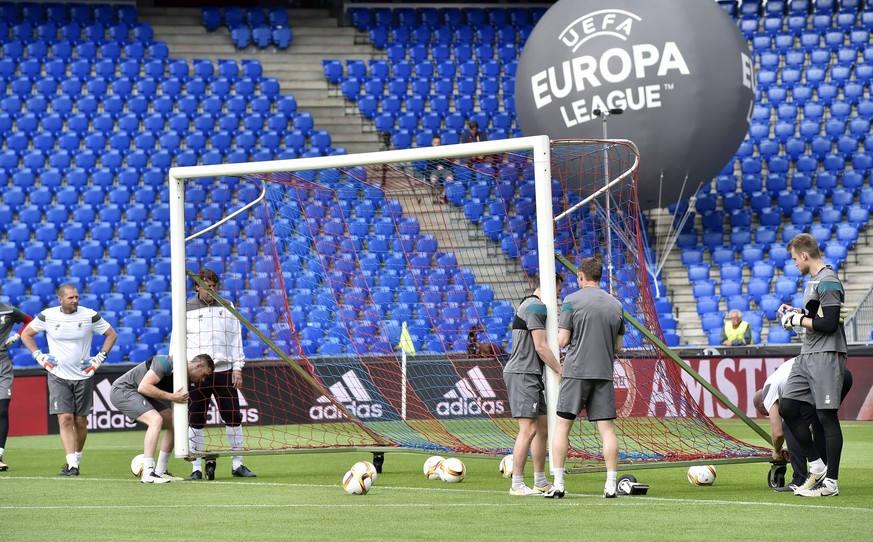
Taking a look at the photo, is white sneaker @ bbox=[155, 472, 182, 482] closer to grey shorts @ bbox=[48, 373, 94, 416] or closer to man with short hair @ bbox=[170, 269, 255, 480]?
man with short hair @ bbox=[170, 269, 255, 480]

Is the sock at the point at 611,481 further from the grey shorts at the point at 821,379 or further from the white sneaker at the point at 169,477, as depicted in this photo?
the white sneaker at the point at 169,477

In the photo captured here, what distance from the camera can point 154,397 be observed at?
39.2ft

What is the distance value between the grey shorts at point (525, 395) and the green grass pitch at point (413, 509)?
2.24 feet

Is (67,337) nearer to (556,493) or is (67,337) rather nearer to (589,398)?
(556,493)

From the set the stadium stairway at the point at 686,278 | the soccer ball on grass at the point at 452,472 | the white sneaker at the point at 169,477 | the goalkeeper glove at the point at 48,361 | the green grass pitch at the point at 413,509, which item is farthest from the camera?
the stadium stairway at the point at 686,278

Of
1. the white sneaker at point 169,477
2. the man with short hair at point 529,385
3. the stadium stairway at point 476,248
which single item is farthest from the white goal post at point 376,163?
the stadium stairway at point 476,248

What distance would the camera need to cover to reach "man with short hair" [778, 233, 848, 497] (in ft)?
31.1

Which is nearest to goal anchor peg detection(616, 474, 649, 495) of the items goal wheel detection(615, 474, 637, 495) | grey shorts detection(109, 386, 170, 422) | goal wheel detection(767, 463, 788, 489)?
goal wheel detection(615, 474, 637, 495)

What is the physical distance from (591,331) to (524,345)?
0.70 meters

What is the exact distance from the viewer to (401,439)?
45.4ft

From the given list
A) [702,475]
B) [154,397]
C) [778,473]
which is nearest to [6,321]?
[154,397]

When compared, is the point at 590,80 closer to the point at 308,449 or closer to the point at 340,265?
the point at 340,265

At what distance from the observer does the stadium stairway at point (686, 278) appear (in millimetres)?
24484

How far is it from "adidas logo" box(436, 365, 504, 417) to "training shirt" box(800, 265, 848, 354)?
6.68 meters
